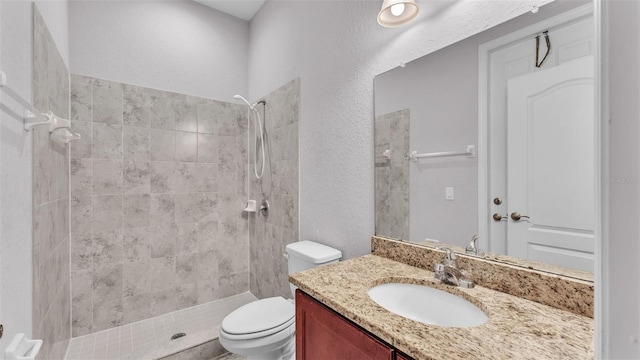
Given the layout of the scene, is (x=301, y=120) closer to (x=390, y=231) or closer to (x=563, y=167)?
(x=390, y=231)

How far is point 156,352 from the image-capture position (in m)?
1.69

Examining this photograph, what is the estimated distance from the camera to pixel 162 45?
227 centimetres

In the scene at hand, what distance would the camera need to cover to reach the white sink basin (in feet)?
2.90

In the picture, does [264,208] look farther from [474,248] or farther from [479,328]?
[479,328]

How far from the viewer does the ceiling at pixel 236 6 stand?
7.85 ft

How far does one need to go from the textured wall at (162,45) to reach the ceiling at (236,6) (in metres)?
0.05

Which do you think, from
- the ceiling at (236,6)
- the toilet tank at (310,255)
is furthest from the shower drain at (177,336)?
the ceiling at (236,6)

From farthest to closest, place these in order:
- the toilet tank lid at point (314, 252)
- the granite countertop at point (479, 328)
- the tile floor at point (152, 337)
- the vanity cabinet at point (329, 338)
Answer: the tile floor at point (152, 337), the toilet tank lid at point (314, 252), the vanity cabinet at point (329, 338), the granite countertop at point (479, 328)

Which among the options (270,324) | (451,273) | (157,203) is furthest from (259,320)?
(157,203)

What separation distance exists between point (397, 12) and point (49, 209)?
6.27 ft

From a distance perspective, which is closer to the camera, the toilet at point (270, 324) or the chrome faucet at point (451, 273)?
the chrome faucet at point (451, 273)

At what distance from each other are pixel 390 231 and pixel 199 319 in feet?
6.04

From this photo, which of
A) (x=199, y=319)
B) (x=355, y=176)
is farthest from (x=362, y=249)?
(x=199, y=319)

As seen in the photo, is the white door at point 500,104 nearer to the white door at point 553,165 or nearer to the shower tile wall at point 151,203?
the white door at point 553,165
